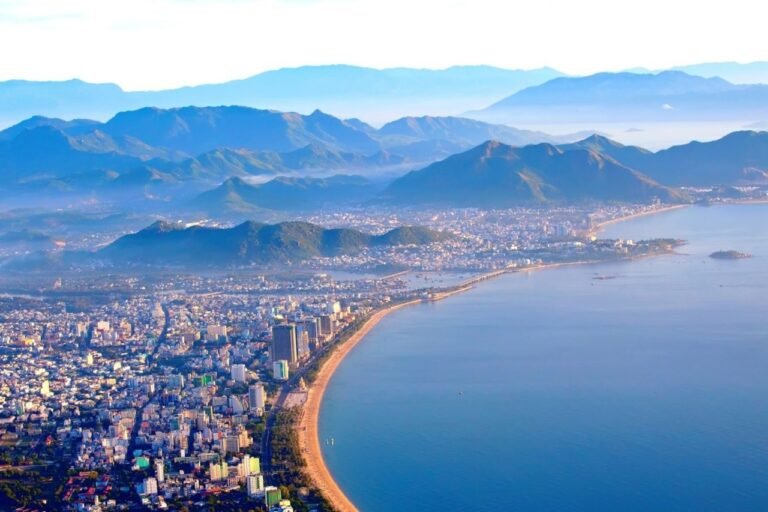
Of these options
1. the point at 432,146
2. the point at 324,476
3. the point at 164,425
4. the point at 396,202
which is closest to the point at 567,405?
the point at 324,476

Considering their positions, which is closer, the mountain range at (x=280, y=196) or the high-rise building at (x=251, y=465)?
the high-rise building at (x=251, y=465)

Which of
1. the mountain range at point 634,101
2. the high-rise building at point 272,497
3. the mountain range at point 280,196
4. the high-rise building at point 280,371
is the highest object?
the mountain range at point 634,101

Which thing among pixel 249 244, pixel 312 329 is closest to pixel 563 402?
pixel 312 329

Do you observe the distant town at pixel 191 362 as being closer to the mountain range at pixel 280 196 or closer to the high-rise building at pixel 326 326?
the high-rise building at pixel 326 326

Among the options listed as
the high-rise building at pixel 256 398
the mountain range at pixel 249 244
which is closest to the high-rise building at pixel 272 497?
the high-rise building at pixel 256 398

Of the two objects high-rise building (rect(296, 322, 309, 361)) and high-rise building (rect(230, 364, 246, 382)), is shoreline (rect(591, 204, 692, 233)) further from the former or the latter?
high-rise building (rect(230, 364, 246, 382))

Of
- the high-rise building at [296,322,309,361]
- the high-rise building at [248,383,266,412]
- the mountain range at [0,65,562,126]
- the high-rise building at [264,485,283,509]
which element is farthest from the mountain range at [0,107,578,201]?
the high-rise building at [264,485,283,509]

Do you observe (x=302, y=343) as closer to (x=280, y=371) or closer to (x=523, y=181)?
(x=280, y=371)
